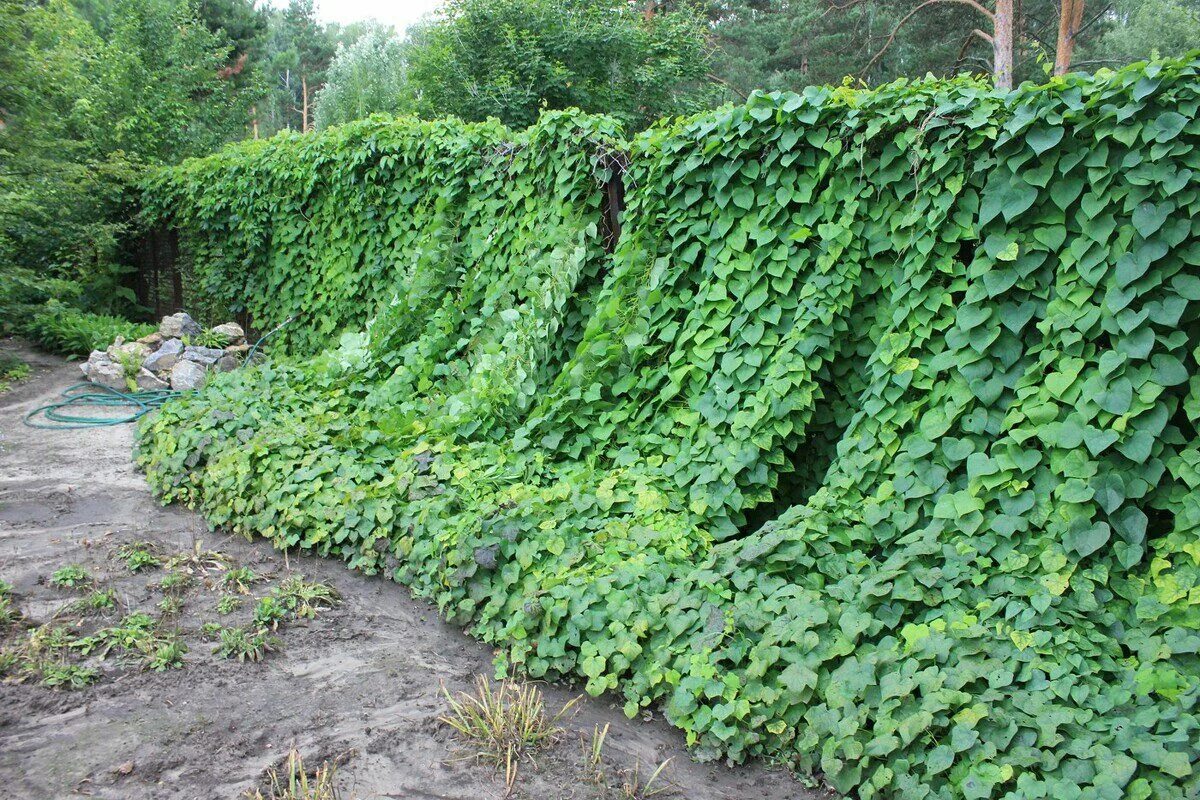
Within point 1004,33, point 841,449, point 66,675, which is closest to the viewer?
point 66,675

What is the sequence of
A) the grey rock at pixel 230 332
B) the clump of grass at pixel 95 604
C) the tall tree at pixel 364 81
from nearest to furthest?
the clump of grass at pixel 95 604 → the grey rock at pixel 230 332 → the tall tree at pixel 364 81

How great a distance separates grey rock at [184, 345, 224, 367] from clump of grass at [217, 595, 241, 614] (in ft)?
16.5

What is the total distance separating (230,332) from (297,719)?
7111 mm

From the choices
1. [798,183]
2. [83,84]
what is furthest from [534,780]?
[83,84]

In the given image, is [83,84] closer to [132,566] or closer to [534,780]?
[132,566]

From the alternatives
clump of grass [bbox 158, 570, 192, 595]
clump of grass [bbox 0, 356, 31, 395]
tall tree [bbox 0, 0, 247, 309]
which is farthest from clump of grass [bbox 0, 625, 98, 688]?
tall tree [bbox 0, 0, 247, 309]

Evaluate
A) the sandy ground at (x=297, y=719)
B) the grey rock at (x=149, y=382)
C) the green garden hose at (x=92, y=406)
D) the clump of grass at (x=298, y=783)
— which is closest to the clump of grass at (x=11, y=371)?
the green garden hose at (x=92, y=406)

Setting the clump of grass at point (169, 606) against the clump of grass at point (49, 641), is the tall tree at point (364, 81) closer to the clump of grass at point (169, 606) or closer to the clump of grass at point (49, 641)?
the clump of grass at point (169, 606)

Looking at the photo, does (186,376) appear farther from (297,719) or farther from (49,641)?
(297,719)

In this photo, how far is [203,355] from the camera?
8375mm

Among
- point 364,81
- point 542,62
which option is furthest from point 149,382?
point 364,81

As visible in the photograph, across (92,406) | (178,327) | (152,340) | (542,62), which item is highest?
(542,62)

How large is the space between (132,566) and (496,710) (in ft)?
7.89

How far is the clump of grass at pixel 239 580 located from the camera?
4.07 metres
